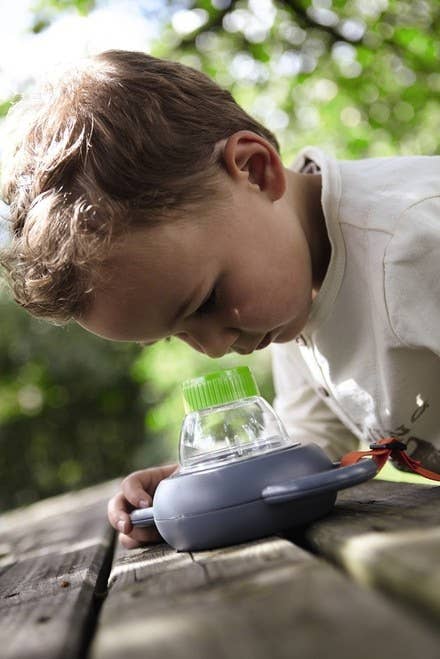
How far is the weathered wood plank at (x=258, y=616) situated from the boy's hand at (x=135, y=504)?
0.58 metres

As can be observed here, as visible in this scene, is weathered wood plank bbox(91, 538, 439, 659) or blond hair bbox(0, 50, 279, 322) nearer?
weathered wood plank bbox(91, 538, 439, 659)

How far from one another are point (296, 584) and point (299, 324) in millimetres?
1481

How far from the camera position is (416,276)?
2020mm

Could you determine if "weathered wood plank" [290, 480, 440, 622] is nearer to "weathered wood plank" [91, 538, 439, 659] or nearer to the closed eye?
"weathered wood plank" [91, 538, 439, 659]

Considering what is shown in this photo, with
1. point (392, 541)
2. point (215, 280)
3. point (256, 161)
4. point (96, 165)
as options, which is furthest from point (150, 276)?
point (392, 541)

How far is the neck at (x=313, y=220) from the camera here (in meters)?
2.39

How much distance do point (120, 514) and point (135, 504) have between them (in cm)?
6

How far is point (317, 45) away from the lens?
7.95m

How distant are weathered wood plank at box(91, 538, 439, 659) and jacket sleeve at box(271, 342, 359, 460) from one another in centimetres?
167

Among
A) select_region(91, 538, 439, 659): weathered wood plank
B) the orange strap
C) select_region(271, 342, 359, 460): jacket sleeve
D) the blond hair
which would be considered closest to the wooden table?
select_region(91, 538, 439, 659): weathered wood plank

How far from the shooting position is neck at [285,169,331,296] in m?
2.39

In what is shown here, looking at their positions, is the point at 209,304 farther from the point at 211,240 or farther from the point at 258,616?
the point at 258,616

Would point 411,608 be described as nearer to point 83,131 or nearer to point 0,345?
point 83,131

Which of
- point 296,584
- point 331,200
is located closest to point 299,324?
point 331,200
